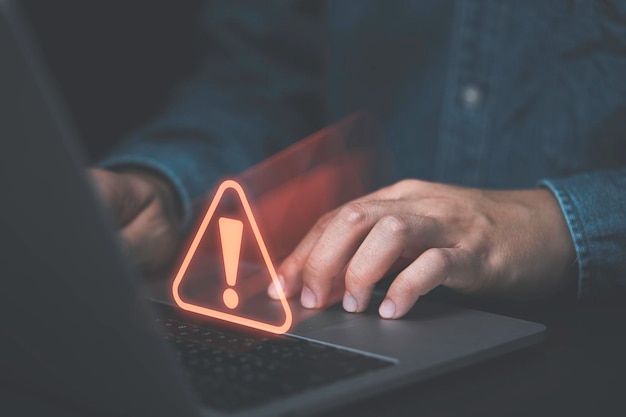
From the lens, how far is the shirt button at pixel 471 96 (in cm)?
134

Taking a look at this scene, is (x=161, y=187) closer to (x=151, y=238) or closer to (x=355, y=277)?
(x=151, y=238)

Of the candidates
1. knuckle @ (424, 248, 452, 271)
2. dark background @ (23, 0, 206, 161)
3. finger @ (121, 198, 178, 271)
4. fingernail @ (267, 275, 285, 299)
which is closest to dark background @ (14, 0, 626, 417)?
dark background @ (23, 0, 206, 161)

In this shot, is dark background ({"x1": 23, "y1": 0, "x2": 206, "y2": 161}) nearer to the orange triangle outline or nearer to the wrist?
the wrist

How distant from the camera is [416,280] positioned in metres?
0.81

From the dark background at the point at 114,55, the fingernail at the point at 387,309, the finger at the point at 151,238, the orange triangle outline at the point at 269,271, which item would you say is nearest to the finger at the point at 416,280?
the fingernail at the point at 387,309

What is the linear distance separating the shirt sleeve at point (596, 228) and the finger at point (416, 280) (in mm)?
201

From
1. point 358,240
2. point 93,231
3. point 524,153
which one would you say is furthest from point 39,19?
point 93,231

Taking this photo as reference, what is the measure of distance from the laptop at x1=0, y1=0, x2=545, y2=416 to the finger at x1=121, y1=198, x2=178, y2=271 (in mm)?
386

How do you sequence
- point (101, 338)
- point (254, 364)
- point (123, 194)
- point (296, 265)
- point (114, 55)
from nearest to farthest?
point (101, 338) → point (254, 364) → point (296, 265) → point (123, 194) → point (114, 55)

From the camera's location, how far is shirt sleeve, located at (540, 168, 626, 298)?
938mm

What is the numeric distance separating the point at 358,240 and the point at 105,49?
4.04ft

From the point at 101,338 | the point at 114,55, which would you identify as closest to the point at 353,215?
the point at 101,338

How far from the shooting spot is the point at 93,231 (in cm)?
45

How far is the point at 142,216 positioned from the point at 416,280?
1.76 feet
